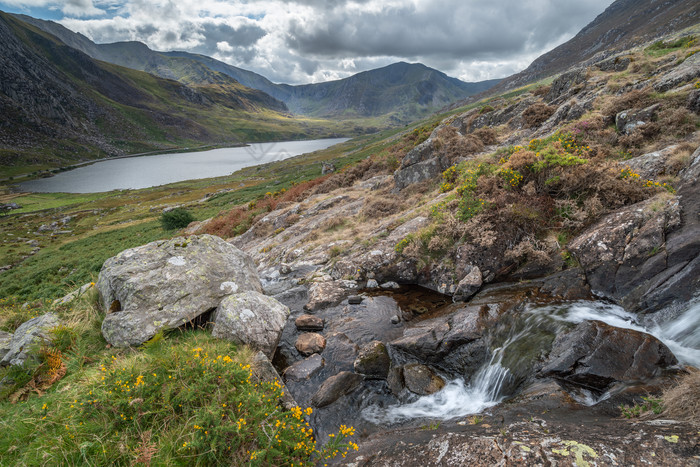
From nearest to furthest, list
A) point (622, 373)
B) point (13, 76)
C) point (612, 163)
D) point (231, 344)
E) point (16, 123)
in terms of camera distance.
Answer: point (622, 373) < point (231, 344) < point (612, 163) < point (16, 123) < point (13, 76)

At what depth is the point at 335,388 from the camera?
329 inches

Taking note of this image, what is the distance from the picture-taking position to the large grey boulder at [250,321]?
878 centimetres

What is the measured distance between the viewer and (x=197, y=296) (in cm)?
986

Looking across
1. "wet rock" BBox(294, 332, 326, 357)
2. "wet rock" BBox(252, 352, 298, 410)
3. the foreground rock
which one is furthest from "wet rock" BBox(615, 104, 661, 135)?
"wet rock" BBox(252, 352, 298, 410)

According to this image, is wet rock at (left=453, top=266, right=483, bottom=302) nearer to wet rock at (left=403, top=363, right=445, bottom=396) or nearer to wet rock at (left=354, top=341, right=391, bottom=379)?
wet rock at (left=403, top=363, right=445, bottom=396)

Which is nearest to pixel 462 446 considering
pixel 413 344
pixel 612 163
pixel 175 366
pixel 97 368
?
pixel 413 344

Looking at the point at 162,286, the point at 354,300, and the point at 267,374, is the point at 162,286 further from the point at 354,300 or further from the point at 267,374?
the point at 354,300

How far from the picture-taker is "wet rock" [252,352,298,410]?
7.24 m

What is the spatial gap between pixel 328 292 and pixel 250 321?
4659 mm

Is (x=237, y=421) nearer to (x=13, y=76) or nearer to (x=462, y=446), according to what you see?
(x=462, y=446)

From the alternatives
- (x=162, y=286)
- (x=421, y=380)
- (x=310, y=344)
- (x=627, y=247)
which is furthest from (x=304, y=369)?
(x=627, y=247)

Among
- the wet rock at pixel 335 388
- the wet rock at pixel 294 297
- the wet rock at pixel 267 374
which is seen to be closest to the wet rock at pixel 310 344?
the wet rock at pixel 335 388

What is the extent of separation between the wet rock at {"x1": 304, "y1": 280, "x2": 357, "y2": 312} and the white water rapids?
17.8ft

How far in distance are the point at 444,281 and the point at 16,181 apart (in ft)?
603
